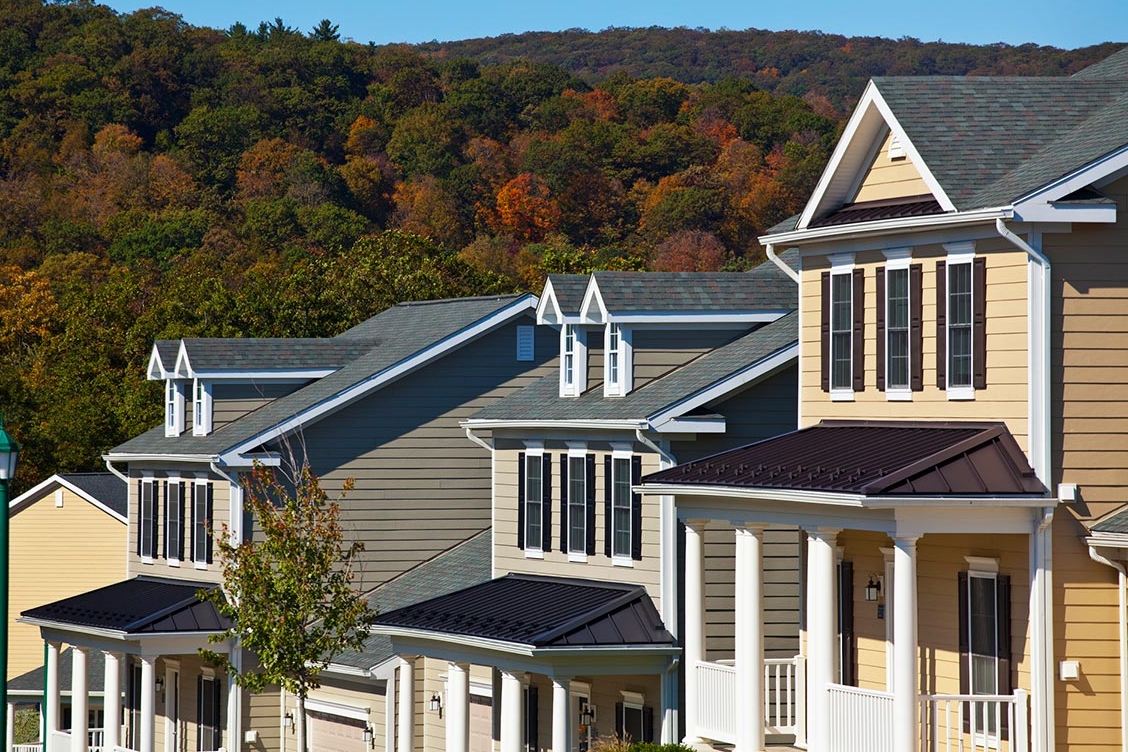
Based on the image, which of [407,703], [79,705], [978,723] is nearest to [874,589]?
[978,723]

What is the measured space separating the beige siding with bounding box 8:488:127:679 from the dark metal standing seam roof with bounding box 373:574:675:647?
67.6ft

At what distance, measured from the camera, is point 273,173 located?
13425cm

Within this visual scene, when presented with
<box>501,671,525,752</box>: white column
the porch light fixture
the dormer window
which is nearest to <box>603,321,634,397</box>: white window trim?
the dormer window

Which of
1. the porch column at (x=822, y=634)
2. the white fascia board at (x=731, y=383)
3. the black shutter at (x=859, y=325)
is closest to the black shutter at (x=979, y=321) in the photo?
the porch column at (x=822, y=634)

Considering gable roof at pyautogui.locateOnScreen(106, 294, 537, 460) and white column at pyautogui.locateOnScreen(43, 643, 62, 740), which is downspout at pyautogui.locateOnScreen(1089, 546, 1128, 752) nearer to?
gable roof at pyautogui.locateOnScreen(106, 294, 537, 460)

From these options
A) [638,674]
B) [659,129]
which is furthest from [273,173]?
[638,674]

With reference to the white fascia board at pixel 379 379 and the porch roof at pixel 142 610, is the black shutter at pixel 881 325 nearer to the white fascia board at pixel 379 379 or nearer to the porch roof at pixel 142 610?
the white fascia board at pixel 379 379

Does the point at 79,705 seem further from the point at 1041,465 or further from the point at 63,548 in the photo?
the point at 1041,465

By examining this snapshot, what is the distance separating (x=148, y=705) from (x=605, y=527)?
40.6 feet

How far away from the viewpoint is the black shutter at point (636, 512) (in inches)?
1156

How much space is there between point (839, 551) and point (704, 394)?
11.2 ft

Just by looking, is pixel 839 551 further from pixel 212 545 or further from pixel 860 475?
pixel 212 545

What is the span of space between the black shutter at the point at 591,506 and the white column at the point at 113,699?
13.1 meters

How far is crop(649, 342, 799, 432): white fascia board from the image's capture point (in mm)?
28250
